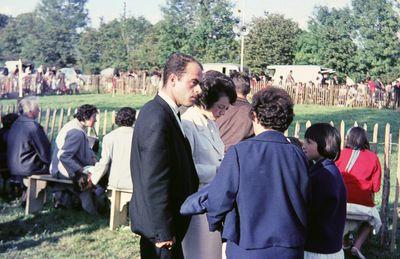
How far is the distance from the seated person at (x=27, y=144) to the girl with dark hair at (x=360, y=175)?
168 inches

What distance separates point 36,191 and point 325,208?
499 centimetres

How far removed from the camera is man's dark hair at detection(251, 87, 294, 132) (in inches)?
114

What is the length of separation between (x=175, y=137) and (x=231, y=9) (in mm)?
51000

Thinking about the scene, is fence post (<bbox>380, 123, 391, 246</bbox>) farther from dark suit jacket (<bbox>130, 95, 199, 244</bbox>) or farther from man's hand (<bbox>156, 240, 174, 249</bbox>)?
A: man's hand (<bbox>156, 240, 174, 249</bbox>)

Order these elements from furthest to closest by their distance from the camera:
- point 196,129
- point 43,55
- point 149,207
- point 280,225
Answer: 1. point 43,55
2. point 196,129
3. point 149,207
4. point 280,225

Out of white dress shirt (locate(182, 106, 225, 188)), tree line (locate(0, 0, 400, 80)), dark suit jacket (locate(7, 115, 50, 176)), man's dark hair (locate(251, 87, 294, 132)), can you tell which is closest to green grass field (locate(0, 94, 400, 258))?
dark suit jacket (locate(7, 115, 50, 176))

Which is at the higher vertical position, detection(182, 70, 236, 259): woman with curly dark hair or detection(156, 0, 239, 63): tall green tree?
detection(156, 0, 239, 63): tall green tree

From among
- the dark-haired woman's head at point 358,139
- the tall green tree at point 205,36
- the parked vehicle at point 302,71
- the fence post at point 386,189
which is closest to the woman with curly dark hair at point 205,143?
the dark-haired woman's head at point 358,139

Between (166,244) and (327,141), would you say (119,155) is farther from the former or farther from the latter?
(166,244)

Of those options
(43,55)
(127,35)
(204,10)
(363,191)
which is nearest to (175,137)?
(363,191)

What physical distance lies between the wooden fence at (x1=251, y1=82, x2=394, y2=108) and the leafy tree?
58.1 ft

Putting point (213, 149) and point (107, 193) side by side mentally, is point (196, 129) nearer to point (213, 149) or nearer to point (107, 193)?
point (213, 149)

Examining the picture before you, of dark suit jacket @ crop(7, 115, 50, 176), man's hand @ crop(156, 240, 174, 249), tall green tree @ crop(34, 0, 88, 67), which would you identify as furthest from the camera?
tall green tree @ crop(34, 0, 88, 67)

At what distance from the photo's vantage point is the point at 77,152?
23.2 feet
